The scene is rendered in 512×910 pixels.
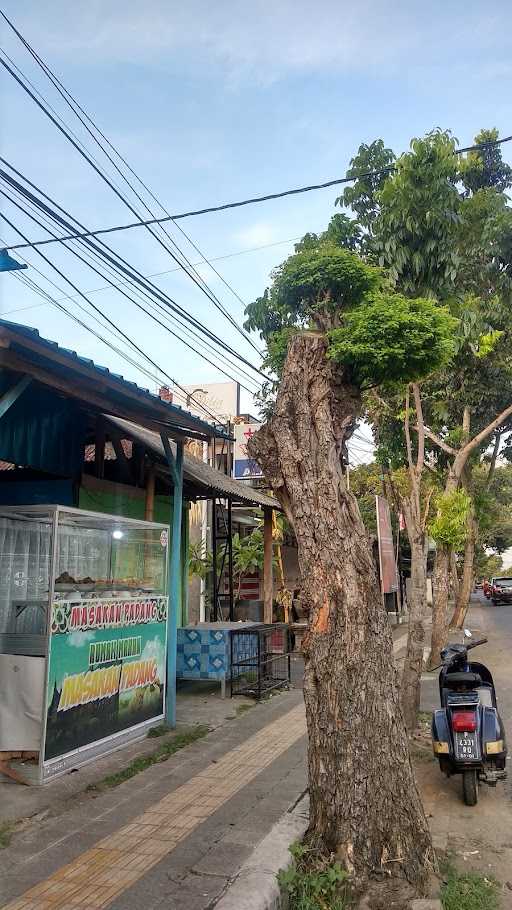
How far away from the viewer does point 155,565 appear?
8234 mm

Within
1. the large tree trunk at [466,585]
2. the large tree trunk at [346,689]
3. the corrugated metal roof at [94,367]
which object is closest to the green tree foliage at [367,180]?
the corrugated metal roof at [94,367]

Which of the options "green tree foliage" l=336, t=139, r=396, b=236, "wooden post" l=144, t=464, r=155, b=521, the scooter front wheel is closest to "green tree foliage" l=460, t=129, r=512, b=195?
"green tree foliage" l=336, t=139, r=396, b=236

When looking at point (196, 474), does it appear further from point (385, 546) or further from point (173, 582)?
point (385, 546)

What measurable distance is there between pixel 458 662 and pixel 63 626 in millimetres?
3844

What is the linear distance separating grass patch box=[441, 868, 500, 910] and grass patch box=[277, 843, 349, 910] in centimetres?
60

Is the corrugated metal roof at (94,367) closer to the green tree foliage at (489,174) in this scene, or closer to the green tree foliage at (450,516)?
the green tree foliage at (450,516)

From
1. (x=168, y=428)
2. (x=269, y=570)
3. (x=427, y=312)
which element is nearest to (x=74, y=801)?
(x=168, y=428)

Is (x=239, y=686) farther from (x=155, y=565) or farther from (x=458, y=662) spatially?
(x=458, y=662)

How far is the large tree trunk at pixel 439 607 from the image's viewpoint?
1315 centimetres

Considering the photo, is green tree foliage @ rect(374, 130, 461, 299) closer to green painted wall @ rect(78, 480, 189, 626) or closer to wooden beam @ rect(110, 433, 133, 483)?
wooden beam @ rect(110, 433, 133, 483)

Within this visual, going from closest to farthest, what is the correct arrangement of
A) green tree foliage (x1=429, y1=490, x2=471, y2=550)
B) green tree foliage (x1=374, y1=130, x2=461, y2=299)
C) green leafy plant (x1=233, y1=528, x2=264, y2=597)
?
green tree foliage (x1=374, y1=130, x2=461, y2=299) < green tree foliage (x1=429, y1=490, x2=471, y2=550) < green leafy plant (x1=233, y1=528, x2=264, y2=597)

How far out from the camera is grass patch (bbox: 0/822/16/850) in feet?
14.4

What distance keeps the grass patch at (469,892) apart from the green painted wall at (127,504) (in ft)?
18.4

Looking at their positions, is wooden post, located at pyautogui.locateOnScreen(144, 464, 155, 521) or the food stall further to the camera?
wooden post, located at pyautogui.locateOnScreen(144, 464, 155, 521)
